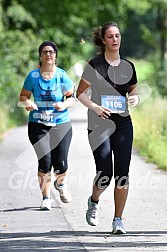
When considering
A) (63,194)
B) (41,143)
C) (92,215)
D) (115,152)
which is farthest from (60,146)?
(115,152)

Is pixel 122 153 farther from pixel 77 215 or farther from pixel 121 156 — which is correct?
pixel 77 215

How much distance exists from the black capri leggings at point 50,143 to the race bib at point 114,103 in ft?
6.01

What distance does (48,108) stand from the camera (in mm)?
10078

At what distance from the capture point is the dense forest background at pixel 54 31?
30.1 m

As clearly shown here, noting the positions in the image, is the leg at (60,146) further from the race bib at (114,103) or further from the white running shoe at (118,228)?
the white running shoe at (118,228)

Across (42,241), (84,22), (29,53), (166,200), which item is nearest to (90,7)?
(84,22)

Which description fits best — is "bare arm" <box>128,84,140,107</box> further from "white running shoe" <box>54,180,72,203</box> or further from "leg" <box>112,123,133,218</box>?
"white running shoe" <box>54,180,72,203</box>

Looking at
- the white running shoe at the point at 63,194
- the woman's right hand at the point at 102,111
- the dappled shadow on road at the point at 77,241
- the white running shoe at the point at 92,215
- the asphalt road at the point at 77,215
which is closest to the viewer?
the dappled shadow on road at the point at 77,241

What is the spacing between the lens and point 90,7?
3806cm

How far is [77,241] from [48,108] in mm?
2463

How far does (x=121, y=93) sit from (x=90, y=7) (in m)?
30.1

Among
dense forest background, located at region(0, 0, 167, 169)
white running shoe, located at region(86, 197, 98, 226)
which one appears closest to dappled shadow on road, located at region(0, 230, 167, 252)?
white running shoe, located at region(86, 197, 98, 226)

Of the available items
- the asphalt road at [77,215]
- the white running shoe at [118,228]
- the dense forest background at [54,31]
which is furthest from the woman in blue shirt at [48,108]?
the dense forest background at [54,31]

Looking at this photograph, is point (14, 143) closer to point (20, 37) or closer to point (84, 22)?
point (20, 37)
